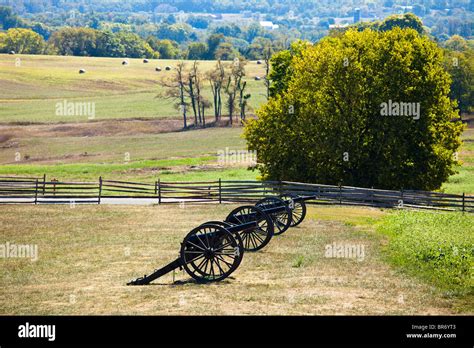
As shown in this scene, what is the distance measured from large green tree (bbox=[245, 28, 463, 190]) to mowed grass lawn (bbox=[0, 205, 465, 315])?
9.55 m

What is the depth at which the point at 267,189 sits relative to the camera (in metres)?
48.9

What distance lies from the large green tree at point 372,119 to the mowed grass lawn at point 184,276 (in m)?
9.55

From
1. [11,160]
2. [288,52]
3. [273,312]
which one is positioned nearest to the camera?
[273,312]

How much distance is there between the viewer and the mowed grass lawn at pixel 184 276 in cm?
1961

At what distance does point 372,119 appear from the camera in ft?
158

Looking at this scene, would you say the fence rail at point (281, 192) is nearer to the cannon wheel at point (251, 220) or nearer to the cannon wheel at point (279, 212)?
the cannon wheel at point (279, 212)

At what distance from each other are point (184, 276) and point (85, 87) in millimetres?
122170

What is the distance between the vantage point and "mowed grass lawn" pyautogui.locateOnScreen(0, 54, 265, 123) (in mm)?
114688

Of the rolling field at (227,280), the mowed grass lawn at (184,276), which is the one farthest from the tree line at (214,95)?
the mowed grass lawn at (184,276)

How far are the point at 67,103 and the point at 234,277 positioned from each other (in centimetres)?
10479

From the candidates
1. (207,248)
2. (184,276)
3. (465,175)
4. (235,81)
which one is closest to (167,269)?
(207,248)

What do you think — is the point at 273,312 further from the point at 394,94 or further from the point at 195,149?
the point at 195,149
